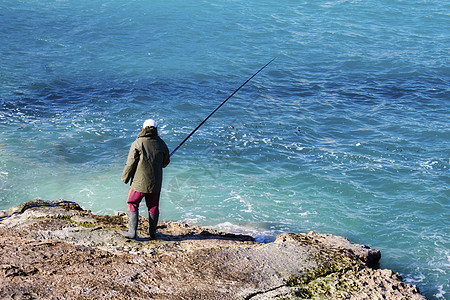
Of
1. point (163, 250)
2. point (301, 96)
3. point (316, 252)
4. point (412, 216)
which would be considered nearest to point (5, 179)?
point (163, 250)

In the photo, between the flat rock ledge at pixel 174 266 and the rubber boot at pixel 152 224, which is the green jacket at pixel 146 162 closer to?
the rubber boot at pixel 152 224

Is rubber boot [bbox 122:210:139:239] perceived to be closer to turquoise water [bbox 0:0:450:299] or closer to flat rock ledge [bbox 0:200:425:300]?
flat rock ledge [bbox 0:200:425:300]

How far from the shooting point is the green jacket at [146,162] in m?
5.90

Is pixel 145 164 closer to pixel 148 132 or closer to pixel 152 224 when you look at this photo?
pixel 148 132

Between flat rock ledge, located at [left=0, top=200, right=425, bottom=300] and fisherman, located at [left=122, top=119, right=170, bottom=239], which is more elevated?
fisherman, located at [left=122, top=119, right=170, bottom=239]

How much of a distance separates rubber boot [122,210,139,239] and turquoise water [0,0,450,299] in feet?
7.80

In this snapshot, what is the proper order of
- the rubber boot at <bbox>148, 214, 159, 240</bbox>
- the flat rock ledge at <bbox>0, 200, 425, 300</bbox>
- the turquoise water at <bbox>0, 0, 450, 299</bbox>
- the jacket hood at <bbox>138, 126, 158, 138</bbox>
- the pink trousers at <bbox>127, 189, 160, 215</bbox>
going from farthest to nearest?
the turquoise water at <bbox>0, 0, 450, 299</bbox> → the rubber boot at <bbox>148, 214, 159, 240</bbox> → the pink trousers at <bbox>127, 189, 160, 215</bbox> → the jacket hood at <bbox>138, 126, 158, 138</bbox> → the flat rock ledge at <bbox>0, 200, 425, 300</bbox>

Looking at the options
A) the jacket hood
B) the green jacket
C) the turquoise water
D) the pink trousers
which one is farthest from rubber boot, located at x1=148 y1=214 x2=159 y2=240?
the turquoise water

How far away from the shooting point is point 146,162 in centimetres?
593

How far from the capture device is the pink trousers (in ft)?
19.9

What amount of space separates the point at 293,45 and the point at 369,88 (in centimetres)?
541

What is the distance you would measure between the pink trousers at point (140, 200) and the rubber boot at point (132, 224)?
6 cm

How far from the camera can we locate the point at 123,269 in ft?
17.7

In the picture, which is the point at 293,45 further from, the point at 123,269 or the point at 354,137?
the point at 123,269
